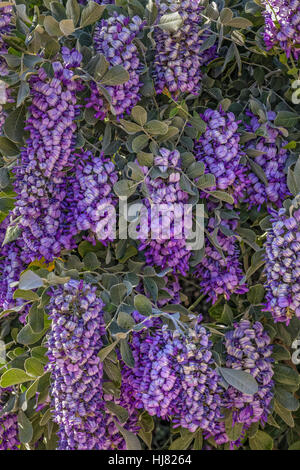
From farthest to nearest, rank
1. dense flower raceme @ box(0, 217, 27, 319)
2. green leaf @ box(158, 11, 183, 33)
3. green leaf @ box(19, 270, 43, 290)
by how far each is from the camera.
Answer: dense flower raceme @ box(0, 217, 27, 319)
green leaf @ box(158, 11, 183, 33)
green leaf @ box(19, 270, 43, 290)

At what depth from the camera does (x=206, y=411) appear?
110 centimetres

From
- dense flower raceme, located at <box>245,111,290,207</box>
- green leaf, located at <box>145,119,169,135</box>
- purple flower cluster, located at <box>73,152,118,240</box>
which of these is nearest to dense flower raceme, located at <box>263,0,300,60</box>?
dense flower raceme, located at <box>245,111,290,207</box>

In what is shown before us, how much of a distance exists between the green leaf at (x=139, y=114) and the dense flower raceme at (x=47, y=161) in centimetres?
10

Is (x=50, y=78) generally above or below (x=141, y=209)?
above

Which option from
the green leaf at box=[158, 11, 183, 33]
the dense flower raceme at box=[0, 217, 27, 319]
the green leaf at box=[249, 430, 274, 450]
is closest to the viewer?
the green leaf at box=[158, 11, 183, 33]

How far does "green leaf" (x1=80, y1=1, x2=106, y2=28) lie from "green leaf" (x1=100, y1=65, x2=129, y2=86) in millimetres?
102

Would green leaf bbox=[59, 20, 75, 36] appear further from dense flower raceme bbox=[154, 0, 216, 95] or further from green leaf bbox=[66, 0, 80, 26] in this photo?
dense flower raceme bbox=[154, 0, 216, 95]

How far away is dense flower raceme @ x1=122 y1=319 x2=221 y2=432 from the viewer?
1.06 m

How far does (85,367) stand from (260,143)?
53 centimetres

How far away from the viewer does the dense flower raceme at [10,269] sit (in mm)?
1210

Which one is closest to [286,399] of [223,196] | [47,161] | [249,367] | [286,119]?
[249,367]

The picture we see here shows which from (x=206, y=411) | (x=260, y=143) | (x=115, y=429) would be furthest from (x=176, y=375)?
(x=260, y=143)

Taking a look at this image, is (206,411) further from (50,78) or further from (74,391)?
(50,78)

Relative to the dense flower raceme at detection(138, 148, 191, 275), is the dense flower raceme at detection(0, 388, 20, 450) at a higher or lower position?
lower
